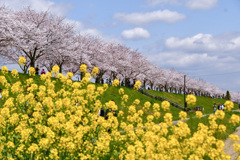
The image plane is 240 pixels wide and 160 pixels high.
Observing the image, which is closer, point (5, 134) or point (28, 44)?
point (5, 134)

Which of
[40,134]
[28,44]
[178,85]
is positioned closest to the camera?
[40,134]

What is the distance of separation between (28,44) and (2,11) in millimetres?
5161

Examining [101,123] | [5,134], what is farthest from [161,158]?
[5,134]

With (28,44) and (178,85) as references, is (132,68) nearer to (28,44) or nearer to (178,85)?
(28,44)

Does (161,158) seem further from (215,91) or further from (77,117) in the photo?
(215,91)

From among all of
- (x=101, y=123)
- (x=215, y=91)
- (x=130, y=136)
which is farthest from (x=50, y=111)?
(x=215, y=91)

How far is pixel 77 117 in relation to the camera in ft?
26.0

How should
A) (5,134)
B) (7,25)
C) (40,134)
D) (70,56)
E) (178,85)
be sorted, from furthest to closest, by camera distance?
(178,85)
(70,56)
(7,25)
(5,134)
(40,134)

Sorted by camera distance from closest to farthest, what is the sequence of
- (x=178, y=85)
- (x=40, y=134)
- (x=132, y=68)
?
(x=40, y=134), (x=132, y=68), (x=178, y=85)

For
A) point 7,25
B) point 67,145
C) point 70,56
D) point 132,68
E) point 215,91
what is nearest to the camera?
point 67,145

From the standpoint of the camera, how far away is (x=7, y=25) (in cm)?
3297

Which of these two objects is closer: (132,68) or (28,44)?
(28,44)

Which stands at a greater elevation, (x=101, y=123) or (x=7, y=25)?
(x=7, y=25)

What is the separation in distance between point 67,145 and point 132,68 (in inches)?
2349
